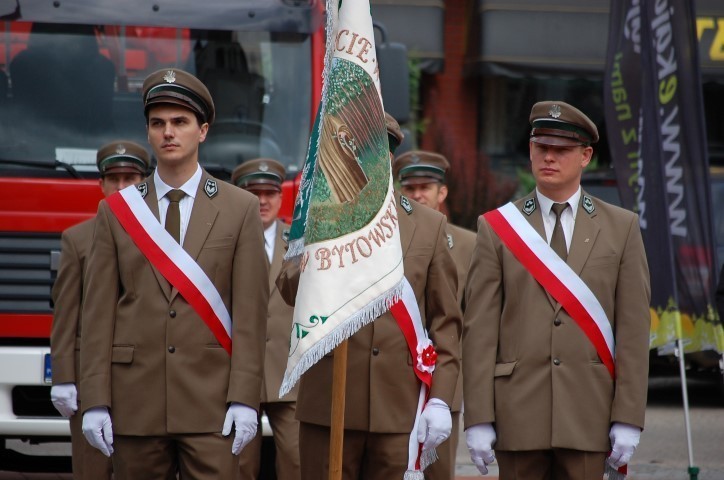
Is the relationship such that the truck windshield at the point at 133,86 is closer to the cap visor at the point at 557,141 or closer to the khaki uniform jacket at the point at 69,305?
the khaki uniform jacket at the point at 69,305

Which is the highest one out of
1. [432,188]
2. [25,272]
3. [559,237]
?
[432,188]

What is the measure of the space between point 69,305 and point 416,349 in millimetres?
1777

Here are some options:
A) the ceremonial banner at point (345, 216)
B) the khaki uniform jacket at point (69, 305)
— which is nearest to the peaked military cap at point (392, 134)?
the ceremonial banner at point (345, 216)

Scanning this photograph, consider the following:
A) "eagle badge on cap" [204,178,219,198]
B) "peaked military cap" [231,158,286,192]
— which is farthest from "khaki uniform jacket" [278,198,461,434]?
"peaked military cap" [231,158,286,192]

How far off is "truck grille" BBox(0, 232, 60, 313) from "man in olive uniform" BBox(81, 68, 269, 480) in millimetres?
2759

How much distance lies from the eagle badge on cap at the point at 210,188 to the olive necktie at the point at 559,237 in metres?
1.32

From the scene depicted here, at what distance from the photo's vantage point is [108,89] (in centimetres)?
855

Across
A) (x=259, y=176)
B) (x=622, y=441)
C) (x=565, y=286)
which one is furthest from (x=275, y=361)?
(x=622, y=441)

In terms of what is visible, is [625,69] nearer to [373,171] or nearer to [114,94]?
[114,94]

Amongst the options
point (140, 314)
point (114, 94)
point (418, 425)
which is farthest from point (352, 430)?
point (114, 94)

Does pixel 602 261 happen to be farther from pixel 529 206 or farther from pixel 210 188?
pixel 210 188

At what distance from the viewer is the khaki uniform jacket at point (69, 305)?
6.52 metres

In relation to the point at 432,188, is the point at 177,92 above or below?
below

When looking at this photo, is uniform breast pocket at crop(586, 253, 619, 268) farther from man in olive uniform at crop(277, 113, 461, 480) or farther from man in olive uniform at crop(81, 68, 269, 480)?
man in olive uniform at crop(81, 68, 269, 480)
